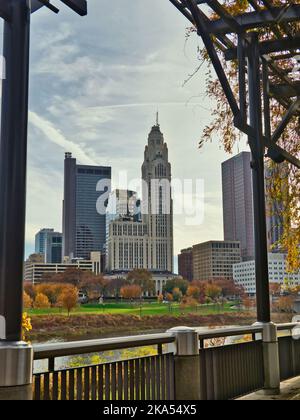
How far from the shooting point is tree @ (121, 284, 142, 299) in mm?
20345

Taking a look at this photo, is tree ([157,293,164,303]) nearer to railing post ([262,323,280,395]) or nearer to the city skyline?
the city skyline

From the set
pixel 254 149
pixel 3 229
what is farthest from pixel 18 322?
pixel 254 149

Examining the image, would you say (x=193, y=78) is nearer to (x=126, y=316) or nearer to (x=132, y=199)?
(x=126, y=316)

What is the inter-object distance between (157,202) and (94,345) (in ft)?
89.8

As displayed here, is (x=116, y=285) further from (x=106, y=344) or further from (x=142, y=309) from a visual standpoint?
(x=106, y=344)

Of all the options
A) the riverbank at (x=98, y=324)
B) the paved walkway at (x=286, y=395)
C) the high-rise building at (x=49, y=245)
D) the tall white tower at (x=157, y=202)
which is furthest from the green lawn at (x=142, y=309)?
the paved walkway at (x=286, y=395)

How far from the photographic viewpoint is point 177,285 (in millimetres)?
23000

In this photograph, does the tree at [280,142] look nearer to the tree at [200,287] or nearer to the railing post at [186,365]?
the railing post at [186,365]

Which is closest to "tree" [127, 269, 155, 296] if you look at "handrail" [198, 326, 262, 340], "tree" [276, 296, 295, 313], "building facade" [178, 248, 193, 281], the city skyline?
"building facade" [178, 248, 193, 281]

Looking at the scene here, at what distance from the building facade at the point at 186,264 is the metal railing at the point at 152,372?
2039 cm

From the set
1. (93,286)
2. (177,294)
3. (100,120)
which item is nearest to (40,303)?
(93,286)

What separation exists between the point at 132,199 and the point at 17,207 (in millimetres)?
26932

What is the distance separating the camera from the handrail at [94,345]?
235 centimetres

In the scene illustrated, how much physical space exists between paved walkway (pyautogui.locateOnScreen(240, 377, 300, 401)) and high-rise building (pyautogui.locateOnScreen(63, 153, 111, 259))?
25106 millimetres
